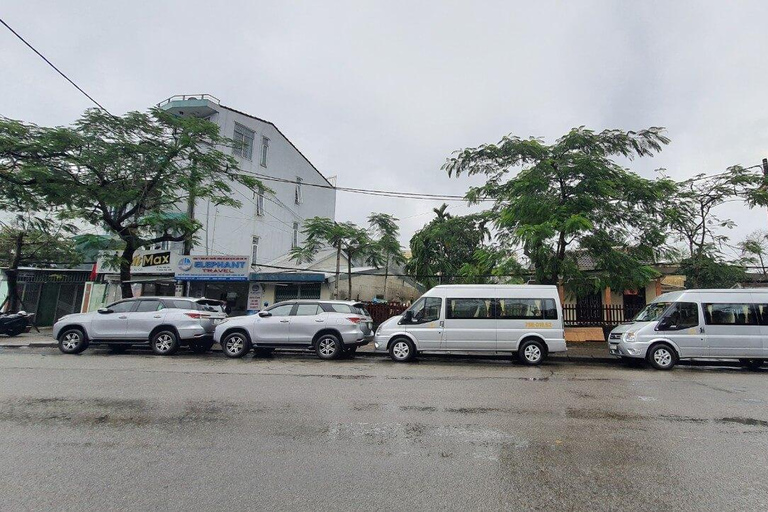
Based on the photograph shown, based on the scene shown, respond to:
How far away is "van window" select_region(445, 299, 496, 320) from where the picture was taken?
1184 cm

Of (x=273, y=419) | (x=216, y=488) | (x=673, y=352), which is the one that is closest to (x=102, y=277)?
(x=273, y=419)

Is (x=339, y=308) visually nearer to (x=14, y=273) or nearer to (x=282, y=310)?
(x=282, y=310)

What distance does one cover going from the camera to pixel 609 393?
7.93 m

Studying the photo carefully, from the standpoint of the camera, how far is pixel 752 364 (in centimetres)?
1200

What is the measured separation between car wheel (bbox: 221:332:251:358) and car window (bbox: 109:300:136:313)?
3001 millimetres

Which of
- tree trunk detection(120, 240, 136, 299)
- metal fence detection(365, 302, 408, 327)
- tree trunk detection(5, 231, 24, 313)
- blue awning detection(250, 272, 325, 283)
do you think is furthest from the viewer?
metal fence detection(365, 302, 408, 327)

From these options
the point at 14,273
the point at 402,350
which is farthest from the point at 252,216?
the point at 402,350

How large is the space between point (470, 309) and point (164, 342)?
8718 millimetres

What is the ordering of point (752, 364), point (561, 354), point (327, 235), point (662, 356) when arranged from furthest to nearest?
point (327, 235) < point (561, 354) < point (752, 364) < point (662, 356)

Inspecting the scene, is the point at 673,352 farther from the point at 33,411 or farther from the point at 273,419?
the point at 33,411

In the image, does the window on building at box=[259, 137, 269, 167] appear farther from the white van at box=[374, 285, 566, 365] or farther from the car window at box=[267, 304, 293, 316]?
the white van at box=[374, 285, 566, 365]

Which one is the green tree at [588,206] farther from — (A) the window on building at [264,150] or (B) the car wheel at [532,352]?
(A) the window on building at [264,150]

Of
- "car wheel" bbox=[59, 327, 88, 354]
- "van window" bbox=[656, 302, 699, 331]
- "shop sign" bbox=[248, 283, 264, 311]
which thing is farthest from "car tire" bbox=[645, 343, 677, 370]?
"car wheel" bbox=[59, 327, 88, 354]

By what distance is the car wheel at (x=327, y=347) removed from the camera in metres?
12.2
